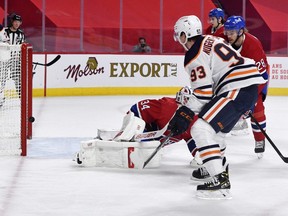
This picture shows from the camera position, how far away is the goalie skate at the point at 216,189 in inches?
163

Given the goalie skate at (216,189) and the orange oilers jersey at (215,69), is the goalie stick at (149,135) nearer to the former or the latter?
the orange oilers jersey at (215,69)

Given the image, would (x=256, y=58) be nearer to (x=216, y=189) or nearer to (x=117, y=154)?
(x=117, y=154)

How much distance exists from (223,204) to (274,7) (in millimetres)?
10282

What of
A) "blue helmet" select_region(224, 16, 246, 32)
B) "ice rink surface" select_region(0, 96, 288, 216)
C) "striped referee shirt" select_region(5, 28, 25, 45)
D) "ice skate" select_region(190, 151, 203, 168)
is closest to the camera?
"ice rink surface" select_region(0, 96, 288, 216)

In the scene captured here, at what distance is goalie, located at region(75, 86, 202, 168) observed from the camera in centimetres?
499

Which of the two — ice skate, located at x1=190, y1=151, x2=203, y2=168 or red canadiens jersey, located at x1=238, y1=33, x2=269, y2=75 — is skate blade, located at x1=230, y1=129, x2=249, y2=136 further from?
ice skate, located at x1=190, y1=151, x2=203, y2=168

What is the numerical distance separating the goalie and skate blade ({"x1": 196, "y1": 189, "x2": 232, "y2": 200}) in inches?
33.6

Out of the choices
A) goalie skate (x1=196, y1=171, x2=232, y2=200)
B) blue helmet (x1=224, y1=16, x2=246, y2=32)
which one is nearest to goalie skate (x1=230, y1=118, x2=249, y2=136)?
blue helmet (x1=224, y1=16, x2=246, y2=32)

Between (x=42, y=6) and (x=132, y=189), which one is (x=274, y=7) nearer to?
(x=42, y=6)

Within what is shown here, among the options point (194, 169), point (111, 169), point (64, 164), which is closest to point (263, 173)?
point (194, 169)

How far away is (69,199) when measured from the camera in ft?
13.5

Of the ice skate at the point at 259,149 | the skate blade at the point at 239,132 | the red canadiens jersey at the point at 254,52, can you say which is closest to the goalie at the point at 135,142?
the ice skate at the point at 259,149

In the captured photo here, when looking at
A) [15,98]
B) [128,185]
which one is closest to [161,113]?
[128,185]

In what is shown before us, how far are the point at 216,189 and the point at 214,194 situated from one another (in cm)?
3
